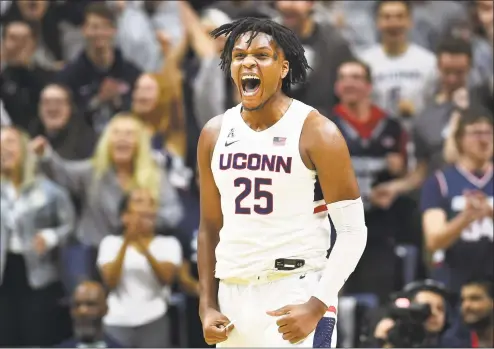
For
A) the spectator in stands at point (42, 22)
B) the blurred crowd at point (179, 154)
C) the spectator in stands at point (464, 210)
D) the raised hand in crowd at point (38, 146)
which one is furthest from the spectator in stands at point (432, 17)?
the raised hand in crowd at point (38, 146)

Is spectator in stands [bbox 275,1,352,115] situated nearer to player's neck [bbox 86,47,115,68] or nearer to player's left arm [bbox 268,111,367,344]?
player's neck [bbox 86,47,115,68]

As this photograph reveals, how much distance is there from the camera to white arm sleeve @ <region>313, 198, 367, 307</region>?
3639 millimetres

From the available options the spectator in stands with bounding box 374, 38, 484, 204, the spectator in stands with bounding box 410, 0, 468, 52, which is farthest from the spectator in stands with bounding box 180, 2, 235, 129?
the spectator in stands with bounding box 410, 0, 468, 52

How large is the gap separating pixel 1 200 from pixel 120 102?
114 cm

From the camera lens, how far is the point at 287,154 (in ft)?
12.0

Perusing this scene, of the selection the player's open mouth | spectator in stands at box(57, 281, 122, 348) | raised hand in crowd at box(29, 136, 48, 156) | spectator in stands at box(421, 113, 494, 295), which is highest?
the player's open mouth

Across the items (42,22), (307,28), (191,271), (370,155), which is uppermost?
(42,22)

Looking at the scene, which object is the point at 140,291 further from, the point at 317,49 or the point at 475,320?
the point at 475,320

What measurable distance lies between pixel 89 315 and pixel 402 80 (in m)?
2.85

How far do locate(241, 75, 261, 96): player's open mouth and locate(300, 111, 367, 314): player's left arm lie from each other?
0.77 feet

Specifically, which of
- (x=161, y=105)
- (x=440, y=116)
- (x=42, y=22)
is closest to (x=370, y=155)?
(x=440, y=116)

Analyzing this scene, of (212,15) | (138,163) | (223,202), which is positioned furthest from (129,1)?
(223,202)

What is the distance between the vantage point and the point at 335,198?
144 inches

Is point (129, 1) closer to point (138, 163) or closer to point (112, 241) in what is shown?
point (138, 163)
